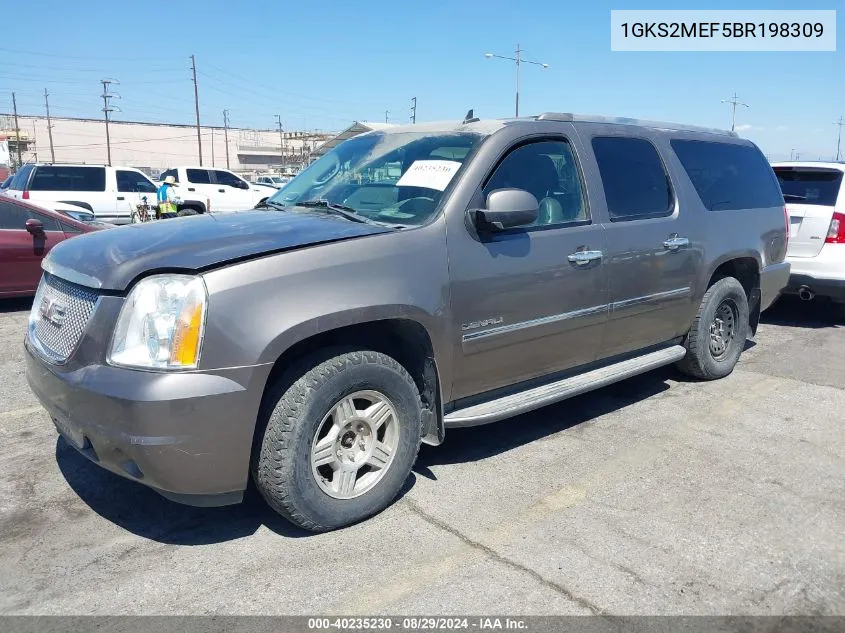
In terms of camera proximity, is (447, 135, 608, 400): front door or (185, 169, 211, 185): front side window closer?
(447, 135, 608, 400): front door

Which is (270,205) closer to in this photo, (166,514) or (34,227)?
(166,514)

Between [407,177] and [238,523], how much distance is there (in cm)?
204

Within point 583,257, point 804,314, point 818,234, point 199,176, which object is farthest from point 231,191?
point 583,257

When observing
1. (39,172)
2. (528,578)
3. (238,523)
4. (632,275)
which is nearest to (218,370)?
(238,523)

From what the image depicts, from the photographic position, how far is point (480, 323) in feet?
12.0

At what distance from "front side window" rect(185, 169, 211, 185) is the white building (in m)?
59.7

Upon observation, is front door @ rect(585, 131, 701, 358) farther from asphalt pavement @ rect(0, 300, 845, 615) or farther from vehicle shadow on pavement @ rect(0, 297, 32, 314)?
vehicle shadow on pavement @ rect(0, 297, 32, 314)

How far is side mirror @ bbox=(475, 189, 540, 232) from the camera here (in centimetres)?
358

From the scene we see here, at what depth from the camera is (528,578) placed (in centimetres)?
290

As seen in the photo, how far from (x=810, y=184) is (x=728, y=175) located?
9.53 ft

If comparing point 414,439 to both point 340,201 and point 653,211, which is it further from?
point 653,211

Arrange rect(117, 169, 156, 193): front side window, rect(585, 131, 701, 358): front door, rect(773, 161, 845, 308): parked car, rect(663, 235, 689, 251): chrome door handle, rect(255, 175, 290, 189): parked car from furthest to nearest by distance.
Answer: rect(255, 175, 290, 189): parked car, rect(117, 169, 156, 193): front side window, rect(773, 161, 845, 308): parked car, rect(663, 235, 689, 251): chrome door handle, rect(585, 131, 701, 358): front door

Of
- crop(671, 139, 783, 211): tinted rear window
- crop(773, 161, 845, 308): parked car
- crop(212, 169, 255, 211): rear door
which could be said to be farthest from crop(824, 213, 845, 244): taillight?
crop(212, 169, 255, 211): rear door

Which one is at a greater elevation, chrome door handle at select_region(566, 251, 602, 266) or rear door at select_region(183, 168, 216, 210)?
→ rear door at select_region(183, 168, 216, 210)
